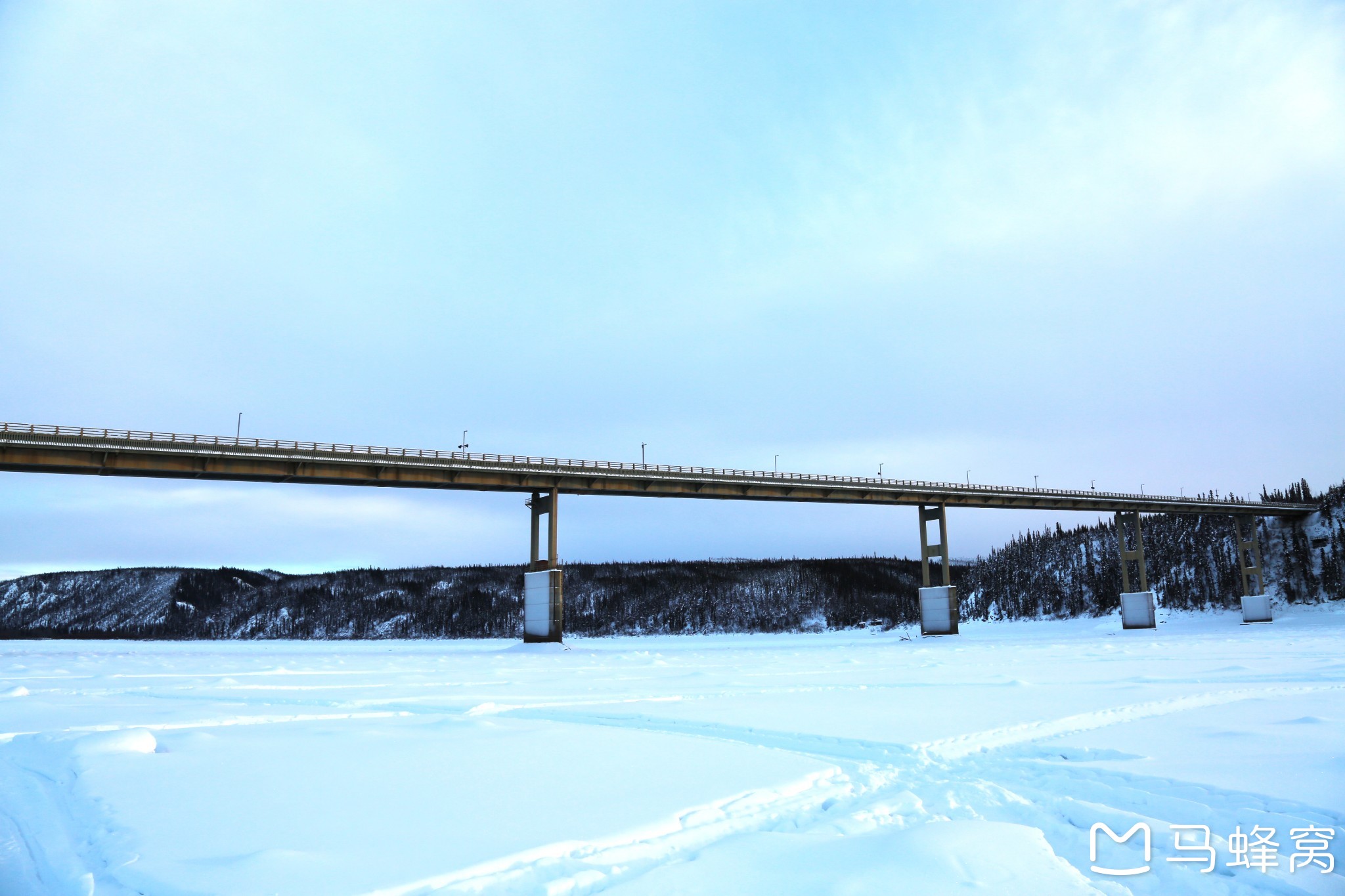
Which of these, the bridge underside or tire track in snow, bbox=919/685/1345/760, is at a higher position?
the bridge underside

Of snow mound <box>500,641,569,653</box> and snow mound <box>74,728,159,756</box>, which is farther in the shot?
snow mound <box>500,641,569,653</box>

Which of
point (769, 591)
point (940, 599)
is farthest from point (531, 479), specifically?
point (769, 591)

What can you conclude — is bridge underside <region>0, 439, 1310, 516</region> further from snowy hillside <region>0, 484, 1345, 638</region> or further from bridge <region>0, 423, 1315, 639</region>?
snowy hillside <region>0, 484, 1345, 638</region>

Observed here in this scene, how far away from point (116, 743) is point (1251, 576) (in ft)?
391

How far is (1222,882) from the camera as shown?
5.08 m

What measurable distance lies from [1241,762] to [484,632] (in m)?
146

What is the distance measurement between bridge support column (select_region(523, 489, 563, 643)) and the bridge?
8 centimetres

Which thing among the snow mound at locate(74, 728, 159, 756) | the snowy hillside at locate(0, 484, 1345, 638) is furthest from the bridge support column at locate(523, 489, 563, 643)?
the snowy hillside at locate(0, 484, 1345, 638)

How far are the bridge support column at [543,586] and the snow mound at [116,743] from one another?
45.8m

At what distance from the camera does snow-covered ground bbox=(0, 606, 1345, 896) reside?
499cm

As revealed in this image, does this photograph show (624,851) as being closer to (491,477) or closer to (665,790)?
(665,790)

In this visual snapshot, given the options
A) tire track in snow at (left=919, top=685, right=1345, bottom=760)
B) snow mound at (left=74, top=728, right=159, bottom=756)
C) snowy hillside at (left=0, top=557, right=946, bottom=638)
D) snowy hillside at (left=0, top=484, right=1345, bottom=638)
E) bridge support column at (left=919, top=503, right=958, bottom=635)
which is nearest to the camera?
snow mound at (left=74, top=728, right=159, bottom=756)

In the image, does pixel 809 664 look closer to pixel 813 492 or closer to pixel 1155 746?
pixel 1155 746

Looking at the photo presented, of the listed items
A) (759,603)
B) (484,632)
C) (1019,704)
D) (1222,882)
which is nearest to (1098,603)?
(759,603)
